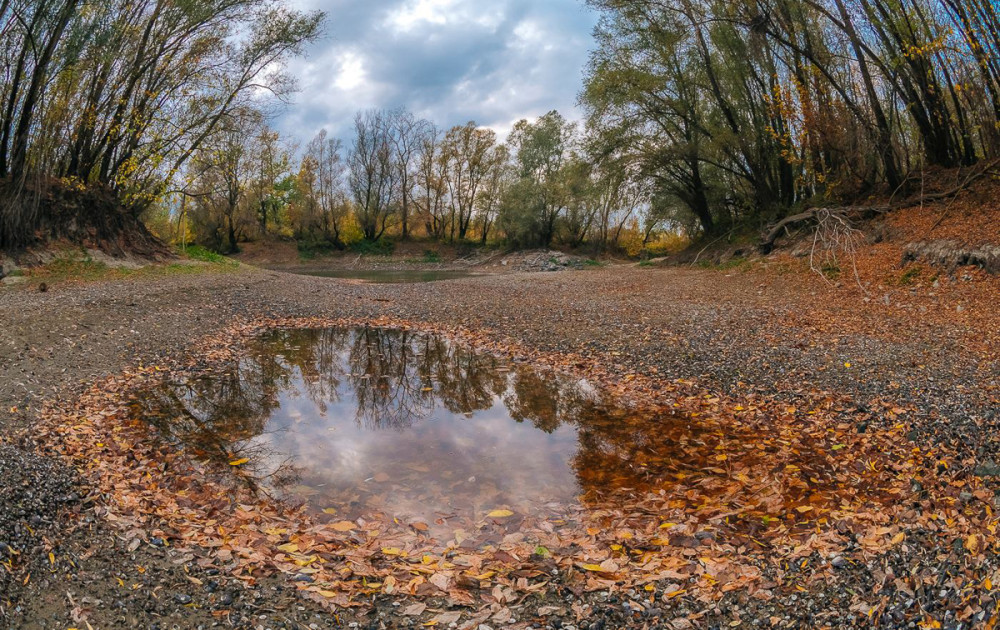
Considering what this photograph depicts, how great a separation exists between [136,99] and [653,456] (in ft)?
87.2

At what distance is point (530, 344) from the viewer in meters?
12.4

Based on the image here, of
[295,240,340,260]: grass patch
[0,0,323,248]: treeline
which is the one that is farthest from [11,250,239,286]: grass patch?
[295,240,340,260]: grass patch

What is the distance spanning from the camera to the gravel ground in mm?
3514

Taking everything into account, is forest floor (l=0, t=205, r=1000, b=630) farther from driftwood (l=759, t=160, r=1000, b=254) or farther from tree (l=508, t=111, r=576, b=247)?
tree (l=508, t=111, r=576, b=247)

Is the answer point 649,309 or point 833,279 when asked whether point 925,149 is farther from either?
point 649,309

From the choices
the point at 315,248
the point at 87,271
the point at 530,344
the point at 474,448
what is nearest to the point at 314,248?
the point at 315,248

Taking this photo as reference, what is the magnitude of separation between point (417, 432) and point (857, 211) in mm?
20194

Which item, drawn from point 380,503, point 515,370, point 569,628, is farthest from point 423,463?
point 515,370

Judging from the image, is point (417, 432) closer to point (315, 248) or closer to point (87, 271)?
point (87, 271)

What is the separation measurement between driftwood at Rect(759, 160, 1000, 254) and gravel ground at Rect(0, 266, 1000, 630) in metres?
3.21

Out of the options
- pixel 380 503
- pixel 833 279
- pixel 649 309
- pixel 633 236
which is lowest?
pixel 380 503

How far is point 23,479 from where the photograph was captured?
4.79 meters

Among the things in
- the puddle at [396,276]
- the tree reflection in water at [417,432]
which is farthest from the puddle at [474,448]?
the puddle at [396,276]

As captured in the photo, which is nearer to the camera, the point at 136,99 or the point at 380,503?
the point at 380,503
